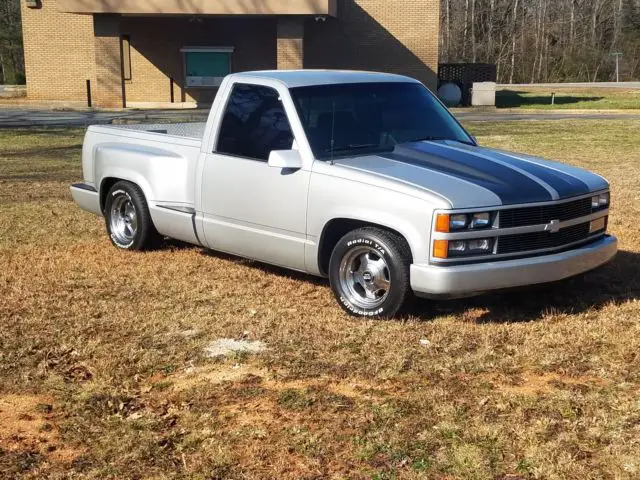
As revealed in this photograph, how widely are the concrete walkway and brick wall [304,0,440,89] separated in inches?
146

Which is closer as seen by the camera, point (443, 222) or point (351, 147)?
point (443, 222)

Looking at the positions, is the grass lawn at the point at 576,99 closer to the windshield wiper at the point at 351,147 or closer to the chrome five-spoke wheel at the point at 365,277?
the windshield wiper at the point at 351,147

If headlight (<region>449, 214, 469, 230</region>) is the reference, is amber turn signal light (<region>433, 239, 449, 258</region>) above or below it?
below

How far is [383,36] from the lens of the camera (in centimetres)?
3556

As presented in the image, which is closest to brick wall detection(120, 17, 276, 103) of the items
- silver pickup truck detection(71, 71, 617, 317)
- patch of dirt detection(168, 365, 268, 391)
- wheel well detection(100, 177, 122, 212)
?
wheel well detection(100, 177, 122, 212)

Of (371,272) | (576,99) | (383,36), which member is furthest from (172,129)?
(576,99)

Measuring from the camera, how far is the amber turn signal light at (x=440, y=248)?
5.39 meters

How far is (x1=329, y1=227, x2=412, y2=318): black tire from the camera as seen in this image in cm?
565

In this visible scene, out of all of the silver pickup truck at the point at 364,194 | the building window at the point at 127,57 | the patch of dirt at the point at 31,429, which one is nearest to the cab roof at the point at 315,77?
the silver pickup truck at the point at 364,194

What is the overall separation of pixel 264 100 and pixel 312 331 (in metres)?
2.08

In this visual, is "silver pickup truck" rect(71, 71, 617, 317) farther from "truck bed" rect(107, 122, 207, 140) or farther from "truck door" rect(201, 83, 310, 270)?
"truck bed" rect(107, 122, 207, 140)

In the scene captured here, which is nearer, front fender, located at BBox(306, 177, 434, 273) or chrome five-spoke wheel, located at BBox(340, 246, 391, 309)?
front fender, located at BBox(306, 177, 434, 273)

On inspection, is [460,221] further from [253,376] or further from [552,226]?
[253,376]

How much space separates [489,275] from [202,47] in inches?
1275
